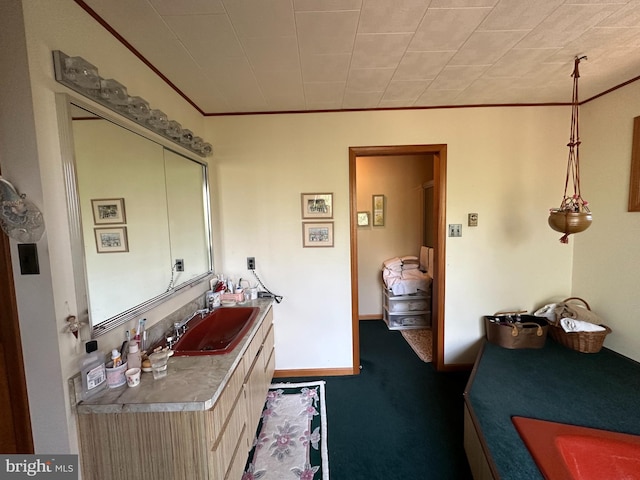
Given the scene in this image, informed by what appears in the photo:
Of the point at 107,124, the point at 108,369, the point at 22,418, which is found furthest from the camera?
the point at 107,124

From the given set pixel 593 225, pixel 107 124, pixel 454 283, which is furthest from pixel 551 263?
pixel 107 124

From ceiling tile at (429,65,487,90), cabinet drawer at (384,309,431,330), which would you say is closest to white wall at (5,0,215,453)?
ceiling tile at (429,65,487,90)

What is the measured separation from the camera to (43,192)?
0.93 m

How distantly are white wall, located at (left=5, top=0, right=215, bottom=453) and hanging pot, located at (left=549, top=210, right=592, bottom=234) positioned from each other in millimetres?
2807

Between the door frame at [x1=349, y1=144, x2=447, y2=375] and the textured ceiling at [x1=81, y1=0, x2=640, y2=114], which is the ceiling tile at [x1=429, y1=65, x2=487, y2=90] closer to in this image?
the textured ceiling at [x1=81, y1=0, x2=640, y2=114]

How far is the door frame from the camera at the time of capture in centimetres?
234

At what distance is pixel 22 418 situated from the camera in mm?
980

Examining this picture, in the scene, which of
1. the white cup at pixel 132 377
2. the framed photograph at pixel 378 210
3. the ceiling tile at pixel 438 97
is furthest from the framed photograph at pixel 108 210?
the framed photograph at pixel 378 210

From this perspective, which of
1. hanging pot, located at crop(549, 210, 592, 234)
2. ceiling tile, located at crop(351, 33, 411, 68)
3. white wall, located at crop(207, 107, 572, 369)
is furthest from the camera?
white wall, located at crop(207, 107, 572, 369)

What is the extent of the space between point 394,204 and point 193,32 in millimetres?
3210

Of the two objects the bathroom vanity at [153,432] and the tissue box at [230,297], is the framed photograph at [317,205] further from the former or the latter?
the bathroom vanity at [153,432]

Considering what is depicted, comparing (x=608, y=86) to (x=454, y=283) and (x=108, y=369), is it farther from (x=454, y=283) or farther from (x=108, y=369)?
(x=108, y=369)

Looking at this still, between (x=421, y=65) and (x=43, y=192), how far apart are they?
2.10 metres

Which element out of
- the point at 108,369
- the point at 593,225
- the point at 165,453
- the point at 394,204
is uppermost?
the point at 394,204
